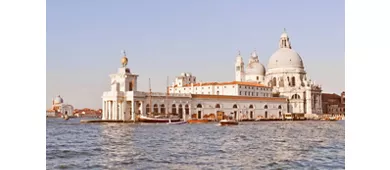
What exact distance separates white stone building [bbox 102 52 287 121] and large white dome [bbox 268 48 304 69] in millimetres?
1960

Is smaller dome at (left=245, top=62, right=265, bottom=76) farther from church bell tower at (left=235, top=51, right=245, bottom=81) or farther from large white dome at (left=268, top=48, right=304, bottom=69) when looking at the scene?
large white dome at (left=268, top=48, right=304, bottom=69)

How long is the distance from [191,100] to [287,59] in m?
9.30

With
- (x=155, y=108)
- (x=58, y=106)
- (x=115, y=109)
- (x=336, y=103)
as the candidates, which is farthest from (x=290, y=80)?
(x=58, y=106)

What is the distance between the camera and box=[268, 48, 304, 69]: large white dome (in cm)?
3022

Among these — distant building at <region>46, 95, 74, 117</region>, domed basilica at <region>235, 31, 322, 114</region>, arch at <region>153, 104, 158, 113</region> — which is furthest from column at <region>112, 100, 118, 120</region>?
domed basilica at <region>235, 31, 322, 114</region>

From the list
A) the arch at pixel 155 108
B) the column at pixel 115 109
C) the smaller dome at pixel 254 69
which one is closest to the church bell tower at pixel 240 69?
the smaller dome at pixel 254 69

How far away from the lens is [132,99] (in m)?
20.1

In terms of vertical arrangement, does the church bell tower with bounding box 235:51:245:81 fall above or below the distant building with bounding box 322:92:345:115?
above

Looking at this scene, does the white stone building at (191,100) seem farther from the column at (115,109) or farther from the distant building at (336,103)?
the distant building at (336,103)
